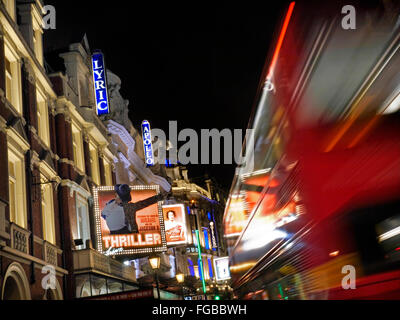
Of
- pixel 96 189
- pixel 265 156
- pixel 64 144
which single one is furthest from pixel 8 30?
pixel 265 156

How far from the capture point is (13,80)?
1677cm

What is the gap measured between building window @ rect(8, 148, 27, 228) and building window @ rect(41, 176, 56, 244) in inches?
86.9

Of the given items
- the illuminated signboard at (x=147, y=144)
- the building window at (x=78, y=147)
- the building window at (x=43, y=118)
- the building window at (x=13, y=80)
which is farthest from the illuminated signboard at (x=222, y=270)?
the building window at (x=13, y=80)

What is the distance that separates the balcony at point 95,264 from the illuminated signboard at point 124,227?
2.29 ft

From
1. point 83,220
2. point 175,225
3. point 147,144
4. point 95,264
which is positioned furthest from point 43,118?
point 147,144

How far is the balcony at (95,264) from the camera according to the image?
19.3 metres

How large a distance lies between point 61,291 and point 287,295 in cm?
1283

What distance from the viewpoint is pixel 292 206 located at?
20.6 feet

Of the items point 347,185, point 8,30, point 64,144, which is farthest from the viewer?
point 64,144

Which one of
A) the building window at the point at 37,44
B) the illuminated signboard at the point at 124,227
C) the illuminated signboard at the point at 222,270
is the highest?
the building window at the point at 37,44

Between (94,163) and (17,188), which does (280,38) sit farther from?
(94,163)

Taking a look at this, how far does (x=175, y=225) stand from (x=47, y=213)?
12082 mm

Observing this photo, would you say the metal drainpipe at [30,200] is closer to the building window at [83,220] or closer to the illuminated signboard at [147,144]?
the building window at [83,220]

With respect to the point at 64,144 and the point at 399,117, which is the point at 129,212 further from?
the point at 399,117
